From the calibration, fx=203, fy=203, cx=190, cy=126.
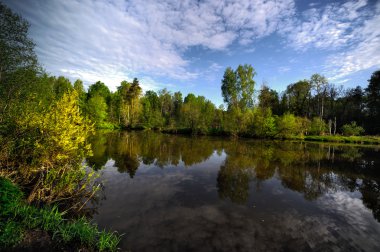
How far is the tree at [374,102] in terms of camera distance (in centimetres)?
6149

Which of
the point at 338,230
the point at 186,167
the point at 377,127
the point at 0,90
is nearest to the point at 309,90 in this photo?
the point at 377,127

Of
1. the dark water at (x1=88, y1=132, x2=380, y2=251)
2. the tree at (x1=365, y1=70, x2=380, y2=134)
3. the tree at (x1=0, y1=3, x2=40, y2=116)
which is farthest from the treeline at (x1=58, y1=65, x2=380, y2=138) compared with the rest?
the dark water at (x1=88, y1=132, x2=380, y2=251)

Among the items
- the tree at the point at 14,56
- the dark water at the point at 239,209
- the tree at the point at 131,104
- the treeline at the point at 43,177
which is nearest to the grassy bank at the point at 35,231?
the treeline at the point at 43,177

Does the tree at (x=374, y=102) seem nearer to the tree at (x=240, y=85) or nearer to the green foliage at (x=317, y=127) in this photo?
the green foliage at (x=317, y=127)

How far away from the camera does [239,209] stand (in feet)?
29.8

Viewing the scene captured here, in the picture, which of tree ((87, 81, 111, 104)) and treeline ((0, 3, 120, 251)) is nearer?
treeline ((0, 3, 120, 251))

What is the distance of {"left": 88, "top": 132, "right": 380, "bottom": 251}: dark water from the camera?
21.6ft

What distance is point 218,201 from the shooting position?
997 cm

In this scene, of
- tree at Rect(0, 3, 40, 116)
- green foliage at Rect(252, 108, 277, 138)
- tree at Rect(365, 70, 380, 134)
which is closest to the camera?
tree at Rect(0, 3, 40, 116)

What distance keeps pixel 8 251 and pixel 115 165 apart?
12.1 meters

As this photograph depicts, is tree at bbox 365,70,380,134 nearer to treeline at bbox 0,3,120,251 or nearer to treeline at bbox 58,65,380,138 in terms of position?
treeline at bbox 58,65,380,138

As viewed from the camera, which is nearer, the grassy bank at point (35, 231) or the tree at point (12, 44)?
the grassy bank at point (35, 231)

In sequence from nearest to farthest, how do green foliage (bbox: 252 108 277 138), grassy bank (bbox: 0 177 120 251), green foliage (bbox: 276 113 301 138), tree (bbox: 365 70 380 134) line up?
grassy bank (bbox: 0 177 120 251), green foliage (bbox: 276 113 301 138), green foliage (bbox: 252 108 277 138), tree (bbox: 365 70 380 134)

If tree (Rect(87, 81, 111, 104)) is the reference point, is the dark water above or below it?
below
